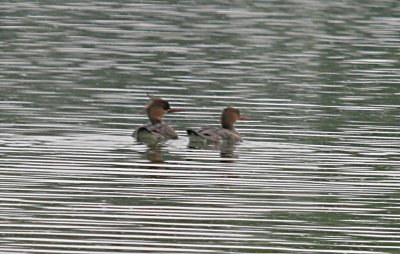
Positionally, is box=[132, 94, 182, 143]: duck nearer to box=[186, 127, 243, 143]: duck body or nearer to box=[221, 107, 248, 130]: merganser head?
box=[186, 127, 243, 143]: duck body

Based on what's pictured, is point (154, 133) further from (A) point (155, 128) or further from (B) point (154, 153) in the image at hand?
(B) point (154, 153)

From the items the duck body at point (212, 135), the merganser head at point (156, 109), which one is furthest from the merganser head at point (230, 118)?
the merganser head at point (156, 109)

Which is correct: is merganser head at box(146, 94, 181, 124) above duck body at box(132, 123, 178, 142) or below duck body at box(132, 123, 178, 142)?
above

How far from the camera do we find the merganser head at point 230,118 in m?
22.2

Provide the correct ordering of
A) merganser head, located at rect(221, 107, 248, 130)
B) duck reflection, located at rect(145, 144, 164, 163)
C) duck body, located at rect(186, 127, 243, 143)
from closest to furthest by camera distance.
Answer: duck reflection, located at rect(145, 144, 164, 163)
duck body, located at rect(186, 127, 243, 143)
merganser head, located at rect(221, 107, 248, 130)

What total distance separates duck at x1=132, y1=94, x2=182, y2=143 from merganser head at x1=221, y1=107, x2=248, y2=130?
3.11 feet

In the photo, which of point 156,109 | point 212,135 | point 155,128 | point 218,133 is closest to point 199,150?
point 212,135

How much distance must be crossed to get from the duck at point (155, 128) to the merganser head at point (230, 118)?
947mm

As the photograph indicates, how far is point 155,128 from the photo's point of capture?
21.4 metres

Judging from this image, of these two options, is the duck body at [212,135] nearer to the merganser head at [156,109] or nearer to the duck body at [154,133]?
the duck body at [154,133]

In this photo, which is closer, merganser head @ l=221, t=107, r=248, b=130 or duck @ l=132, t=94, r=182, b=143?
duck @ l=132, t=94, r=182, b=143

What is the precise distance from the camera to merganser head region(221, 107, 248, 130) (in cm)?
2217

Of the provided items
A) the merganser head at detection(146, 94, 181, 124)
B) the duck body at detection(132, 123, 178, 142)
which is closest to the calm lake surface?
the duck body at detection(132, 123, 178, 142)

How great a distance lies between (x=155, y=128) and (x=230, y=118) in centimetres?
145
